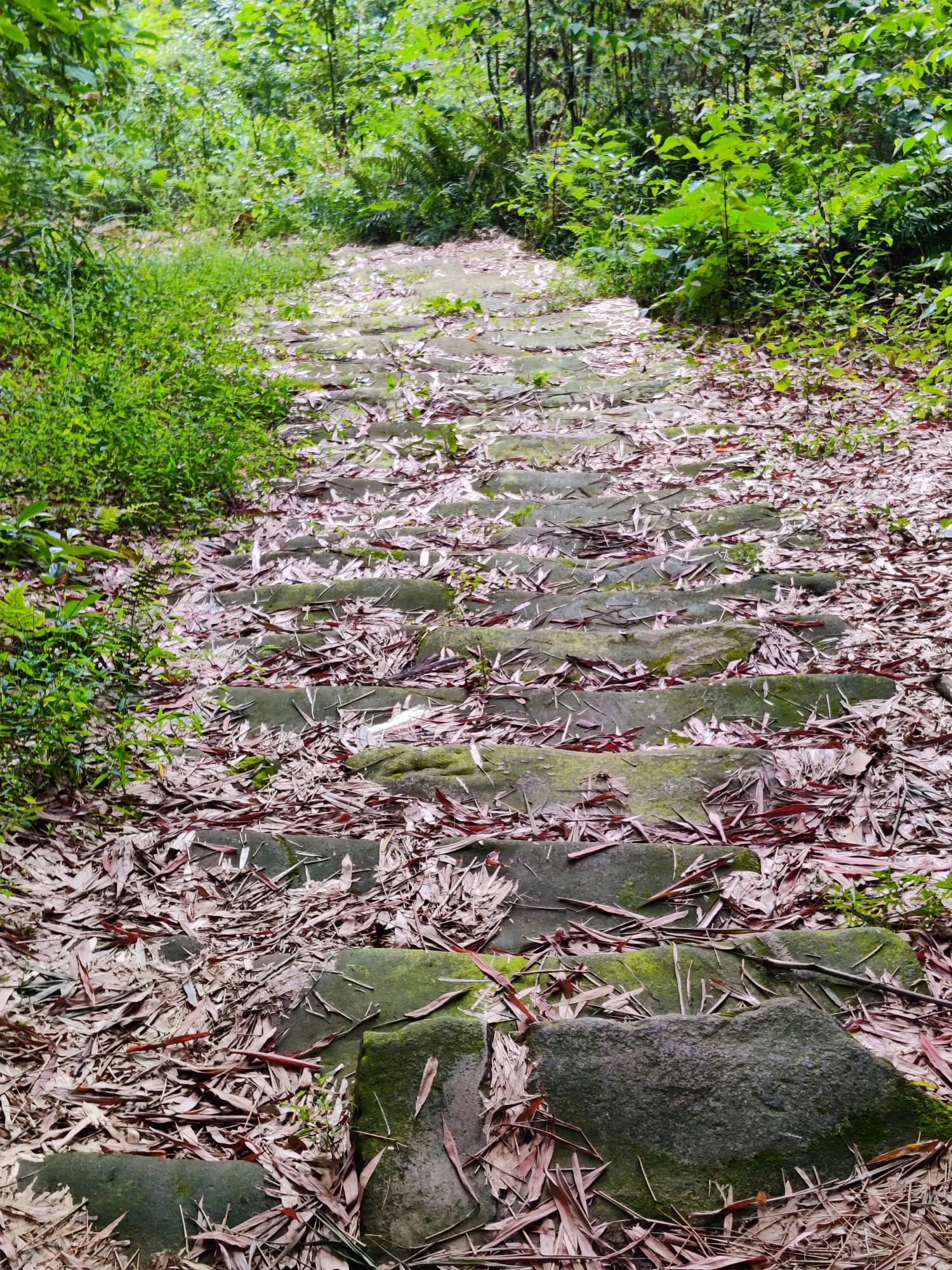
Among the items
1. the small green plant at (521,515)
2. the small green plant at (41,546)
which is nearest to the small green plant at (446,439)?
the small green plant at (521,515)

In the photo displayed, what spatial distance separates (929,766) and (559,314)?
5624 mm

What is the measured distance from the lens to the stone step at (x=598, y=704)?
2.54 m

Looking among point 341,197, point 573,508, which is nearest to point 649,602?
point 573,508

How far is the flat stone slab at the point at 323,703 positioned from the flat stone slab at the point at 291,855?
0.52 m

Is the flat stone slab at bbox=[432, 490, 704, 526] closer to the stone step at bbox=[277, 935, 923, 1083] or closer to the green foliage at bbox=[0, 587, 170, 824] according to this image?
the green foliage at bbox=[0, 587, 170, 824]

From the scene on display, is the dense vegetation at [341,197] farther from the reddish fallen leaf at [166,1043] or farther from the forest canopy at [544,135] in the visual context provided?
the reddish fallen leaf at [166,1043]

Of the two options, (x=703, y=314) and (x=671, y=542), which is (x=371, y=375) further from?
(x=671, y=542)

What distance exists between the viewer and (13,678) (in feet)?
7.92

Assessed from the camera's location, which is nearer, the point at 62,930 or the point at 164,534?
the point at 62,930

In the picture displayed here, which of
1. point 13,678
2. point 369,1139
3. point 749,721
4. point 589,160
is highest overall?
point 589,160

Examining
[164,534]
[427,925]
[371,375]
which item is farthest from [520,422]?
[427,925]

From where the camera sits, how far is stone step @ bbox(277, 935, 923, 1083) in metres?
1.61

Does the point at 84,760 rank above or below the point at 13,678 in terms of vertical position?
below

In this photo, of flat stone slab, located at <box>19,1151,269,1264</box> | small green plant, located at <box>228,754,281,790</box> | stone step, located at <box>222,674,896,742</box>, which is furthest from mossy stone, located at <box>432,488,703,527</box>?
flat stone slab, located at <box>19,1151,269,1264</box>
